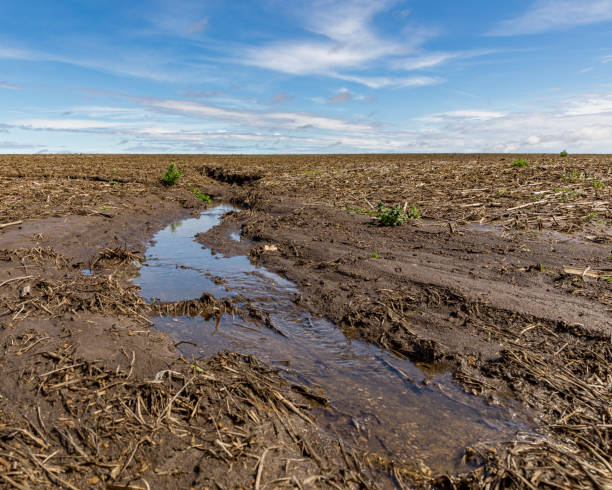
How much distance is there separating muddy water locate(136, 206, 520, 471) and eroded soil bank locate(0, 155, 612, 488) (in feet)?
0.77

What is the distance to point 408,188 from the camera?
17.5 meters

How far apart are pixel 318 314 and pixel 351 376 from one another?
188 centimetres

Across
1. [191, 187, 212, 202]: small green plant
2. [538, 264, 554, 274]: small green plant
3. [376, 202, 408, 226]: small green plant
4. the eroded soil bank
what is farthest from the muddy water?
[191, 187, 212, 202]: small green plant

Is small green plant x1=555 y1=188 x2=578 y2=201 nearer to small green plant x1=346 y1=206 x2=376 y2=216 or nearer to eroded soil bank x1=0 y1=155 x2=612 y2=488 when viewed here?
eroded soil bank x1=0 y1=155 x2=612 y2=488

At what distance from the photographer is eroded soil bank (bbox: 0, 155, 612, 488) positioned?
328 centimetres

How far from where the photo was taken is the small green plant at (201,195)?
2070 centimetres

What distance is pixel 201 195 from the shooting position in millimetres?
21234

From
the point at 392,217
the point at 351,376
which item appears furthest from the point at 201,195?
the point at 351,376

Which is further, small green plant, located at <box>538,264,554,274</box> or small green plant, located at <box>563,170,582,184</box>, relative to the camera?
small green plant, located at <box>563,170,582,184</box>

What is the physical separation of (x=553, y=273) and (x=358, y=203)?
343 inches

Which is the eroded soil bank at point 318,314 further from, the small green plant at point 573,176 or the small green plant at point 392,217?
the small green plant at point 573,176

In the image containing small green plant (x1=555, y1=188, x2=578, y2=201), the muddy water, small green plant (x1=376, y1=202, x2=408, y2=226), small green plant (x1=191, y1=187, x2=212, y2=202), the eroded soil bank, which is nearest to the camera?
the eroded soil bank

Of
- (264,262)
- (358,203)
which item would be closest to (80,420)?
(264,262)

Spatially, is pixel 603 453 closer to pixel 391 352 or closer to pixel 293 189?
pixel 391 352
